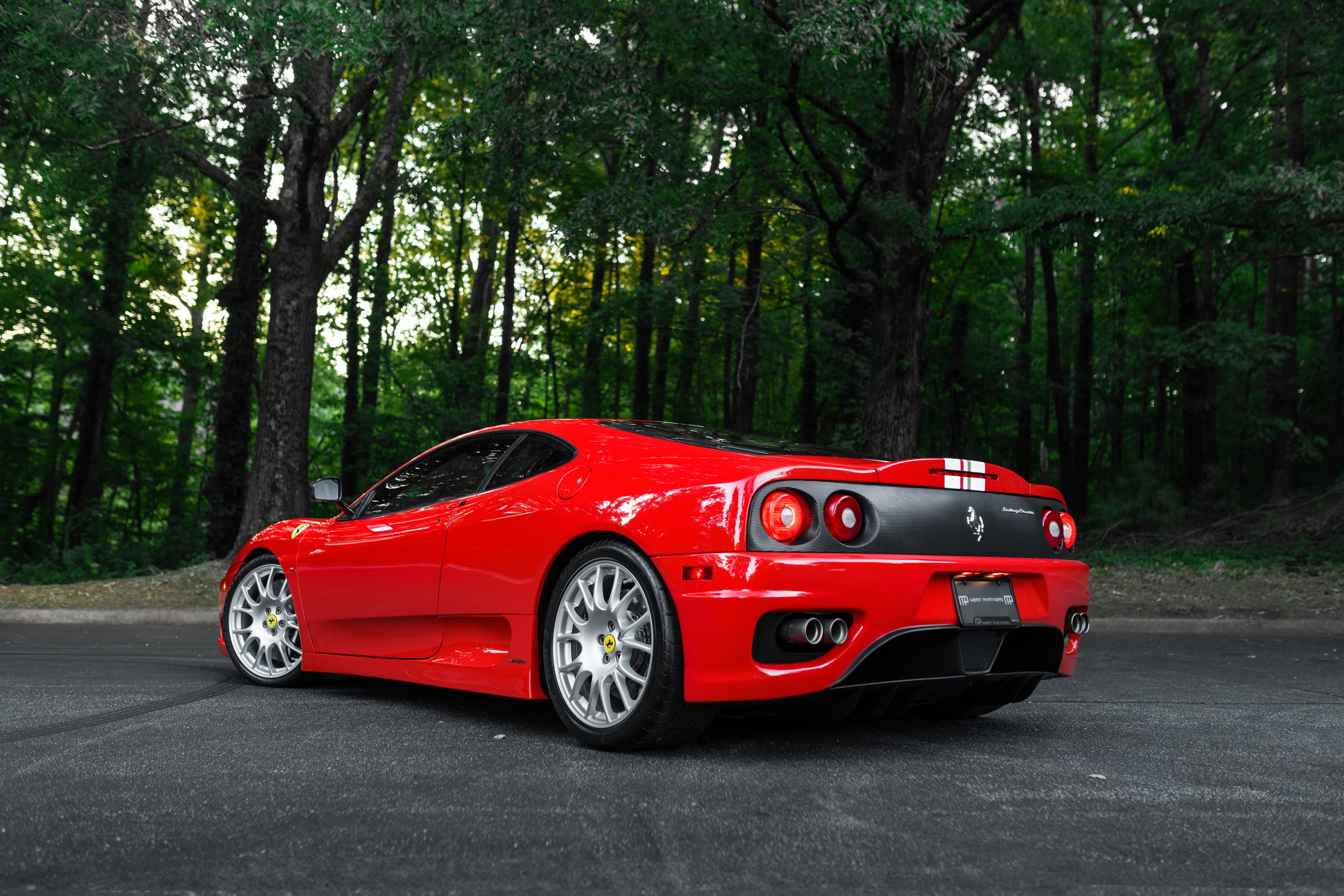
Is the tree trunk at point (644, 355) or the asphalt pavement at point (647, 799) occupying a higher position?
the tree trunk at point (644, 355)

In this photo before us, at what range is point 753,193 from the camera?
16.0 meters

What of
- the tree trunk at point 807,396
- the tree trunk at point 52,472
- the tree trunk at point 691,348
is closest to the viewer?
the tree trunk at point 691,348

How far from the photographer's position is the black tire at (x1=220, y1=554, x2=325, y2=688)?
18.2 feet

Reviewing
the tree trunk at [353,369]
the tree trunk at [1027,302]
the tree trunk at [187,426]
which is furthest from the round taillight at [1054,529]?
the tree trunk at [187,426]

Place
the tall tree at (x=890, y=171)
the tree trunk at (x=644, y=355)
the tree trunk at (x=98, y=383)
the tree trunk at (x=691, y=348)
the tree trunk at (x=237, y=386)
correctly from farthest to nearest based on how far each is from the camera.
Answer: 1. the tree trunk at (x=644, y=355)
2. the tree trunk at (x=98, y=383)
3. the tree trunk at (x=691, y=348)
4. the tree trunk at (x=237, y=386)
5. the tall tree at (x=890, y=171)

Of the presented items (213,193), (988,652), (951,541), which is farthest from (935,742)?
(213,193)

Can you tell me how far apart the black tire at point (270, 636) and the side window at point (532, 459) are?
171 centimetres

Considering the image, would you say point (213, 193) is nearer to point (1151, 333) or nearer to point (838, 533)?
point (1151, 333)

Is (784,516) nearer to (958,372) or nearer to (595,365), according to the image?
(958,372)

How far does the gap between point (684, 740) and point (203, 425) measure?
24544mm

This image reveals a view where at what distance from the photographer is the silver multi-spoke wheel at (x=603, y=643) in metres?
3.83

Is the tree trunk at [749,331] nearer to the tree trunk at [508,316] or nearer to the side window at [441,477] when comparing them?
the tree trunk at [508,316]

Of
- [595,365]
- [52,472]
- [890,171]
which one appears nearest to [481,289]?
[595,365]

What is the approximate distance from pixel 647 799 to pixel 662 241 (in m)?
10.5
